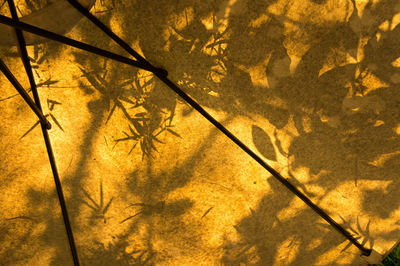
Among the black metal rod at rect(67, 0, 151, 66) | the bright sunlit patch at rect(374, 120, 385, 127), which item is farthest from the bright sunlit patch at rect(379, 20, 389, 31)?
the black metal rod at rect(67, 0, 151, 66)

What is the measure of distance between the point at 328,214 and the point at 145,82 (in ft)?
3.32

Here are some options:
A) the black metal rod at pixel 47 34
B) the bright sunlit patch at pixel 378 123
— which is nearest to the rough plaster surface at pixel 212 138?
the bright sunlit patch at pixel 378 123

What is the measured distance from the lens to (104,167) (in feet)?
3.45

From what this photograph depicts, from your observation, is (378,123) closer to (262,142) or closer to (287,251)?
(262,142)

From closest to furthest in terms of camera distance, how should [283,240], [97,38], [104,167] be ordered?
[97,38], [104,167], [283,240]

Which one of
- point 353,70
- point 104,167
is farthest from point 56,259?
point 353,70

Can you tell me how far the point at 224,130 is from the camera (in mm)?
1010

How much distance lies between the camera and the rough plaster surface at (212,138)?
94 cm

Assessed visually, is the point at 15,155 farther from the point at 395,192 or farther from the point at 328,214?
the point at 395,192

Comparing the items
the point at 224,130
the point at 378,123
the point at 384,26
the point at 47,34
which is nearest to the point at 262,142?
the point at 224,130

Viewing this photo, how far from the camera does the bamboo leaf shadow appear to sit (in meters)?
1.04

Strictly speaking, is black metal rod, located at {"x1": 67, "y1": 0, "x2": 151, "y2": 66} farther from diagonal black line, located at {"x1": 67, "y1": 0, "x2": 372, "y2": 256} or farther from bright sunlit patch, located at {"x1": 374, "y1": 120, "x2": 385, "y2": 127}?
bright sunlit patch, located at {"x1": 374, "y1": 120, "x2": 385, "y2": 127}

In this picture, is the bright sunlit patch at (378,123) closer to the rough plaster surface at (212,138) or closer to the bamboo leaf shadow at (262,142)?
the rough plaster surface at (212,138)

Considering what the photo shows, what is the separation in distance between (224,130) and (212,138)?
7 cm
